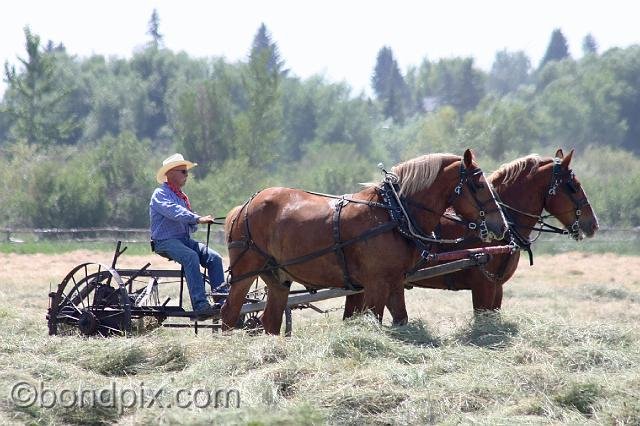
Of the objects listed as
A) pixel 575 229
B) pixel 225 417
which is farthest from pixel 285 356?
pixel 575 229

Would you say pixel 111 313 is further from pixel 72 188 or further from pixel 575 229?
pixel 72 188

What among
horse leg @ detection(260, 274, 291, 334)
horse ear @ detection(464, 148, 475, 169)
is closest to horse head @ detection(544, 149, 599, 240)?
horse ear @ detection(464, 148, 475, 169)

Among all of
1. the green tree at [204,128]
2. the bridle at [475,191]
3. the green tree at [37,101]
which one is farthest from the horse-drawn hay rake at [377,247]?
the green tree at [37,101]

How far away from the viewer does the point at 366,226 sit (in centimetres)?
938

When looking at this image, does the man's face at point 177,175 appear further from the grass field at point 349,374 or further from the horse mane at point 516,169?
the horse mane at point 516,169

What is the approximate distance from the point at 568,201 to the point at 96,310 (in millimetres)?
4814

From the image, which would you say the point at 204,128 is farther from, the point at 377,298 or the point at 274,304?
the point at 377,298

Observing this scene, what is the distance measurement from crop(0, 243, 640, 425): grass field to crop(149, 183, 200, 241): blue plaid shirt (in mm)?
993

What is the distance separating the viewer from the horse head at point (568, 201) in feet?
33.9

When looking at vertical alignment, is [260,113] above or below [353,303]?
above

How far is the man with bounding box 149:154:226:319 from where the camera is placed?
33.3 feet

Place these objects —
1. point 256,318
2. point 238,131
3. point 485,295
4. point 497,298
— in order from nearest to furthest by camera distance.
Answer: point 485,295, point 497,298, point 256,318, point 238,131

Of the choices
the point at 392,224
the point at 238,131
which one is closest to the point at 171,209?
the point at 392,224

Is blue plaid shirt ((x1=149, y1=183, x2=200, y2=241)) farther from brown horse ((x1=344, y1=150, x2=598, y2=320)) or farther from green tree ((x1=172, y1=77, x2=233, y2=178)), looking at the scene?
green tree ((x1=172, y1=77, x2=233, y2=178))
